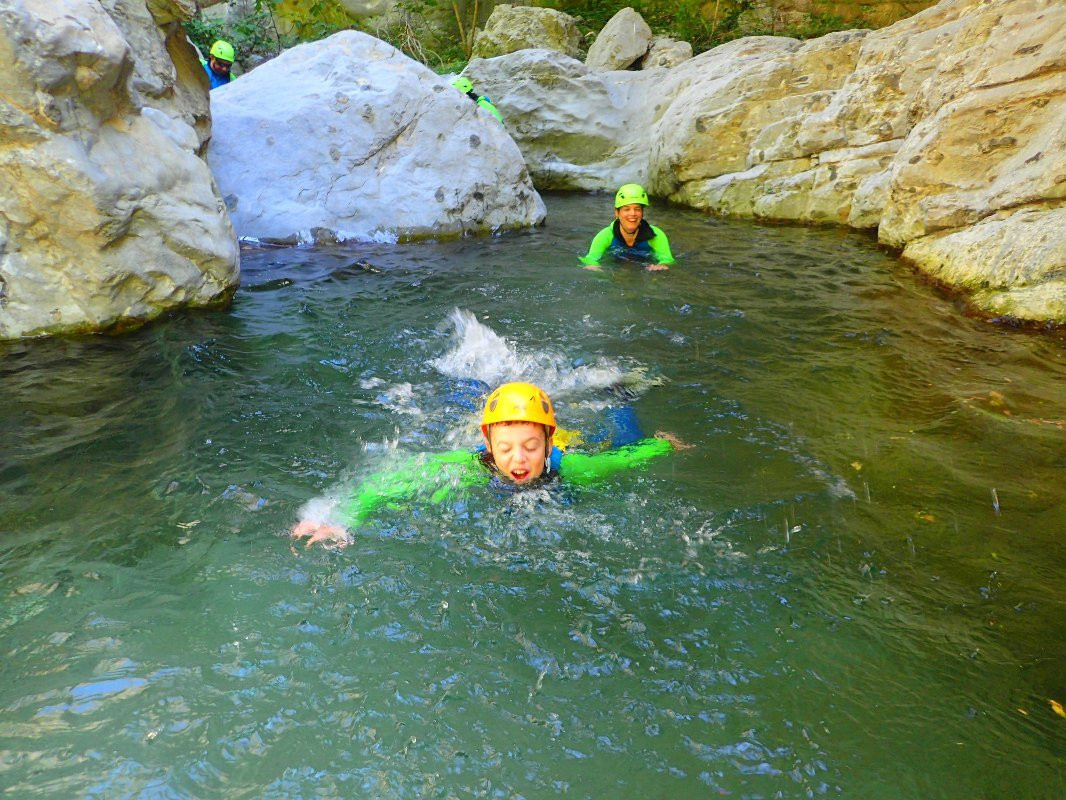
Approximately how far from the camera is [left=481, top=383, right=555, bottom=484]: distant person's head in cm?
403

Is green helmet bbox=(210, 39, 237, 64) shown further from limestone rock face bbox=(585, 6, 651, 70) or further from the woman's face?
the woman's face

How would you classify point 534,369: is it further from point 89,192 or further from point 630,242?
point 89,192

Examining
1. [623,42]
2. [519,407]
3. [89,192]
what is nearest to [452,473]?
[519,407]

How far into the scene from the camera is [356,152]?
10727 mm

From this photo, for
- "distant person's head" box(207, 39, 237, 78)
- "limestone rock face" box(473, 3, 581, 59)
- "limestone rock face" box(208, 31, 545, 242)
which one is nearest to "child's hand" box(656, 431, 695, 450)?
"limestone rock face" box(208, 31, 545, 242)

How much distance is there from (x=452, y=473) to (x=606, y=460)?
98 cm

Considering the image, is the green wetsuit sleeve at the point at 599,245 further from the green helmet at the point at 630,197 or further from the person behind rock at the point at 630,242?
the green helmet at the point at 630,197

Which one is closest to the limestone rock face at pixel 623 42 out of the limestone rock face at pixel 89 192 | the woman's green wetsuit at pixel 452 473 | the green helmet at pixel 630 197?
the green helmet at pixel 630 197

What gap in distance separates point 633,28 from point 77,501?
60.7ft

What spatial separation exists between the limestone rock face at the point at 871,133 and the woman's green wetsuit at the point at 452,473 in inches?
199

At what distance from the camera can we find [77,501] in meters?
4.01

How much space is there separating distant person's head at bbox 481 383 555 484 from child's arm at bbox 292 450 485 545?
28 centimetres

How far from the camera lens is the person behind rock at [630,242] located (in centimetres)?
928

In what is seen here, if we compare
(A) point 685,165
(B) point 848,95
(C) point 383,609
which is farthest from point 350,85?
(C) point 383,609
